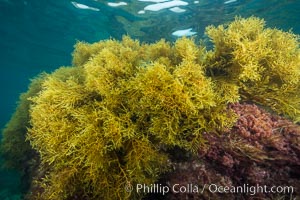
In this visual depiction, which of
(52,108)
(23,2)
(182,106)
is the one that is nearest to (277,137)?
(182,106)

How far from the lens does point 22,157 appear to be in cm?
720

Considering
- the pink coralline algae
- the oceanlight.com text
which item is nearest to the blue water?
the oceanlight.com text

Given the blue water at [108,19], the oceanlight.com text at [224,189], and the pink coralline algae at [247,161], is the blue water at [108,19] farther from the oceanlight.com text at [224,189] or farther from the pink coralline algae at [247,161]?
the pink coralline algae at [247,161]

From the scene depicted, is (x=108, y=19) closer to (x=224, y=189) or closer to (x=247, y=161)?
(x=247, y=161)

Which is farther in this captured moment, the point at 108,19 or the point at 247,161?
the point at 108,19

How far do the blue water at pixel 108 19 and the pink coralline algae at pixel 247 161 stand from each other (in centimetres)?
954

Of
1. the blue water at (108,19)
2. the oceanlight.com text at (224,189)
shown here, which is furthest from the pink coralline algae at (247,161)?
the blue water at (108,19)

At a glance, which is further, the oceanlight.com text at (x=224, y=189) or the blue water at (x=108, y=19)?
the blue water at (x=108, y=19)

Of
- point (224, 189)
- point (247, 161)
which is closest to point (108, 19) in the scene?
point (247, 161)

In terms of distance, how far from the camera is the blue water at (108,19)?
14.4m

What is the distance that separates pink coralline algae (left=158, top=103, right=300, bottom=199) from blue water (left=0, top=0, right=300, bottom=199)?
376 inches

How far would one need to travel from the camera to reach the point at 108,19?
57.5 feet

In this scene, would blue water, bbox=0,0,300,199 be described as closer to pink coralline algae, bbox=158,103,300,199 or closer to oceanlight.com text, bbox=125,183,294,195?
oceanlight.com text, bbox=125,183,294,195

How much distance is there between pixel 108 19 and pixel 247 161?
53.3ft
